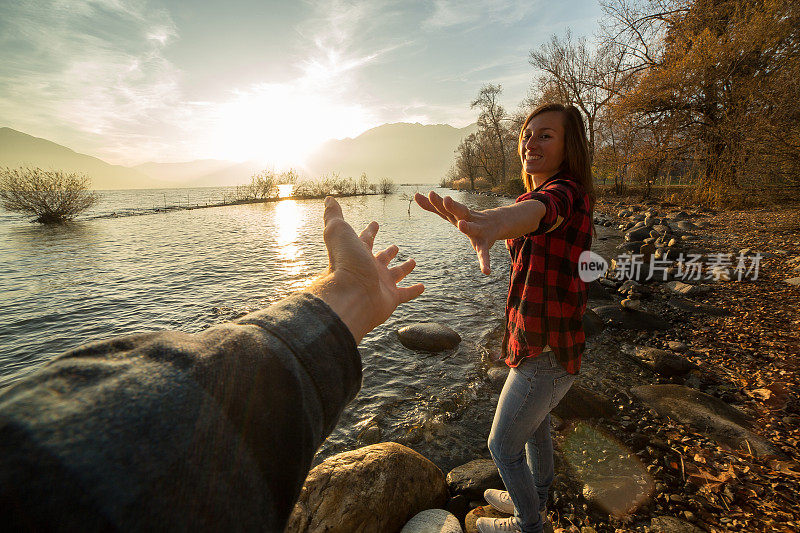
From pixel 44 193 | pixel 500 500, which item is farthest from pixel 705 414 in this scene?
pixel 44 193

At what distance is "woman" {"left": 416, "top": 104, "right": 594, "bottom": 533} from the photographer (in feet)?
7.02

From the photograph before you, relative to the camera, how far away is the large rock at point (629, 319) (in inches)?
257

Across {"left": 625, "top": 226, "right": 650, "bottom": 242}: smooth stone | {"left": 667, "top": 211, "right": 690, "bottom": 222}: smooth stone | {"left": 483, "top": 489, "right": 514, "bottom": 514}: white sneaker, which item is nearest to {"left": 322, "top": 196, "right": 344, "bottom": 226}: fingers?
{"left": 483, "top": 489, "right": 514, "bottom": 514}: white sneaker

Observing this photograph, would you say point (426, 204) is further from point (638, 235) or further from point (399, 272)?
point (638, 235)

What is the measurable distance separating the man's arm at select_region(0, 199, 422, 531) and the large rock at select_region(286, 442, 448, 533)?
223 cm

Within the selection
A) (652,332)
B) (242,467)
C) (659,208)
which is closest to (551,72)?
(659,208)

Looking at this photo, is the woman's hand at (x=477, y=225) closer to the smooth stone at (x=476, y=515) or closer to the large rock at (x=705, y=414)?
the smooth stone at (x=476, y=515)

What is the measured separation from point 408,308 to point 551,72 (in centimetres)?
3251

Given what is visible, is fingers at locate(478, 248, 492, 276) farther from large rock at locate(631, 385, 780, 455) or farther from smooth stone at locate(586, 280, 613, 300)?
smooth stone at locate(586, 280, 613, 300)

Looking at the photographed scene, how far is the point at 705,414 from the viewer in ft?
12.7

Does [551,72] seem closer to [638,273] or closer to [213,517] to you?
[638,273]

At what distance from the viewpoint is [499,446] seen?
2.34 meters

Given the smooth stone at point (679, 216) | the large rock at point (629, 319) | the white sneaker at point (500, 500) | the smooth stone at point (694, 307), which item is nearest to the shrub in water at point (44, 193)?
the white sneaker at point (500, 500)

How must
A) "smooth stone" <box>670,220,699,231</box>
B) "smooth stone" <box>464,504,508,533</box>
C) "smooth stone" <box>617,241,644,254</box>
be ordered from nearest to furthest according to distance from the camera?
"smooth stone" <box>464,504,508,533</box>, "smooth stone" <box>617,241,644,254</box>, "smooth stone" <box>670,220,699,231</box>
